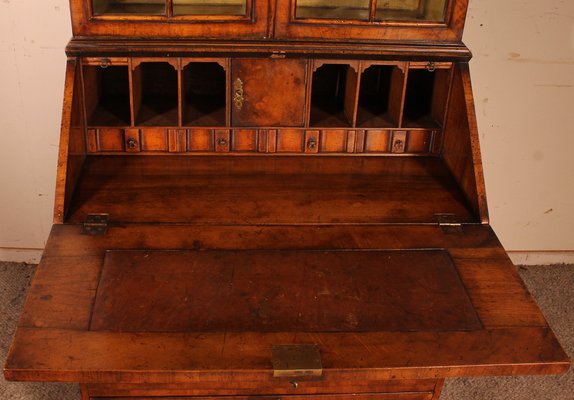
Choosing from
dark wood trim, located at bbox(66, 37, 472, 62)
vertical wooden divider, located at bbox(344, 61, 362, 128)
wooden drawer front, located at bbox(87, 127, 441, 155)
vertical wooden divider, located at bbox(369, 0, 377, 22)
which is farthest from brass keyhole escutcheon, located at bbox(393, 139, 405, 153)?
vertical wooden divider, located at bbox(369, 0, 377, 22)

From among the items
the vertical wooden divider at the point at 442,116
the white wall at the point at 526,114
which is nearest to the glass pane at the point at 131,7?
the vertical wooden divider at the point at 442,116

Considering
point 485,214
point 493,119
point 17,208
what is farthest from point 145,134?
point 493,119

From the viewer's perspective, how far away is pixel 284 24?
5.83ft

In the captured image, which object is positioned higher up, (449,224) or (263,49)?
(263,49)

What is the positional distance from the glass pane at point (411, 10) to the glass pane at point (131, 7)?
0.57 metres

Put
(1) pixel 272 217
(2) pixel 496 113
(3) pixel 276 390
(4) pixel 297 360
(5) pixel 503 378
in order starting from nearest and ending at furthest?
(4) pixel 297 360, (3) pixel 276 390, (1) pixel 272 217, (5) pixel 503 378, (2) pixel 496 113

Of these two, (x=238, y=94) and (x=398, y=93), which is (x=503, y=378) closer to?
→ (x=398, y=93)

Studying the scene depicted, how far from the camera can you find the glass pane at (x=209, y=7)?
69.9 inches

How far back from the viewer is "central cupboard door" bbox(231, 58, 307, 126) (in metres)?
1.85

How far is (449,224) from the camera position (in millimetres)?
1726

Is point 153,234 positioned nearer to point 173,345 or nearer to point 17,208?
point 173,345

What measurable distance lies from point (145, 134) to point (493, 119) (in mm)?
1515

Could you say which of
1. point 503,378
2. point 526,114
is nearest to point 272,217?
point 503,378

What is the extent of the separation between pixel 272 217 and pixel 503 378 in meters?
1.41
